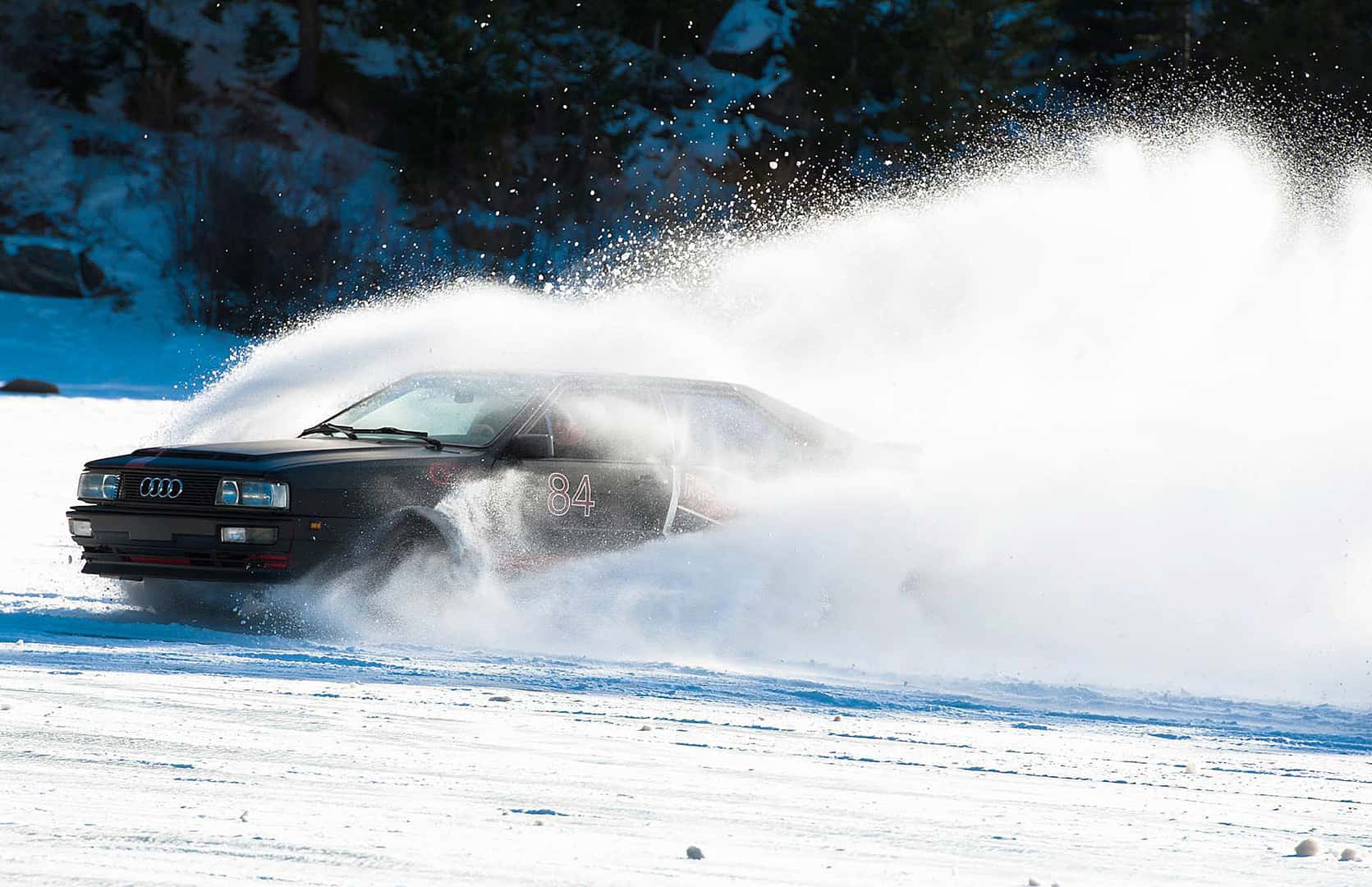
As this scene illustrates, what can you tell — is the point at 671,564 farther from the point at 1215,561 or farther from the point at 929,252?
the point at 929,252

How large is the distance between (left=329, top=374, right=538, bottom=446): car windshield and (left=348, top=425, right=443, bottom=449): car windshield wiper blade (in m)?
0.03

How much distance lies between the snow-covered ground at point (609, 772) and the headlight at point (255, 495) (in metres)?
0.57

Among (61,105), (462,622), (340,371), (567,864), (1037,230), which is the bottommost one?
(567,864)

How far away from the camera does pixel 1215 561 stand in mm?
9016

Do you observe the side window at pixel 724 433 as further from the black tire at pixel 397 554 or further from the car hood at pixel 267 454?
the black tire at pixel 397 554

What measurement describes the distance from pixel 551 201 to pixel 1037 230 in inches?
965

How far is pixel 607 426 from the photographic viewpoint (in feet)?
26.7

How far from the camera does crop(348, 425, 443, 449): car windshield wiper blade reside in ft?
25.7

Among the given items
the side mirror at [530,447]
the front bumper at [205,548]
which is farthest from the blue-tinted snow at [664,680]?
the side mirror at [530,447]

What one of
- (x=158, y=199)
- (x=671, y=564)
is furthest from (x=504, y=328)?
(x=158, y=199)

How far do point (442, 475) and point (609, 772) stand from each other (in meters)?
2.91

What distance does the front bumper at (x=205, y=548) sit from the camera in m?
7.20

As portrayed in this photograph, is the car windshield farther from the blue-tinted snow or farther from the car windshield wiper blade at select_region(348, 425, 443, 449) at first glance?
the blue-tinted snow

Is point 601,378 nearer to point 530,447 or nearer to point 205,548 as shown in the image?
point 530,447
